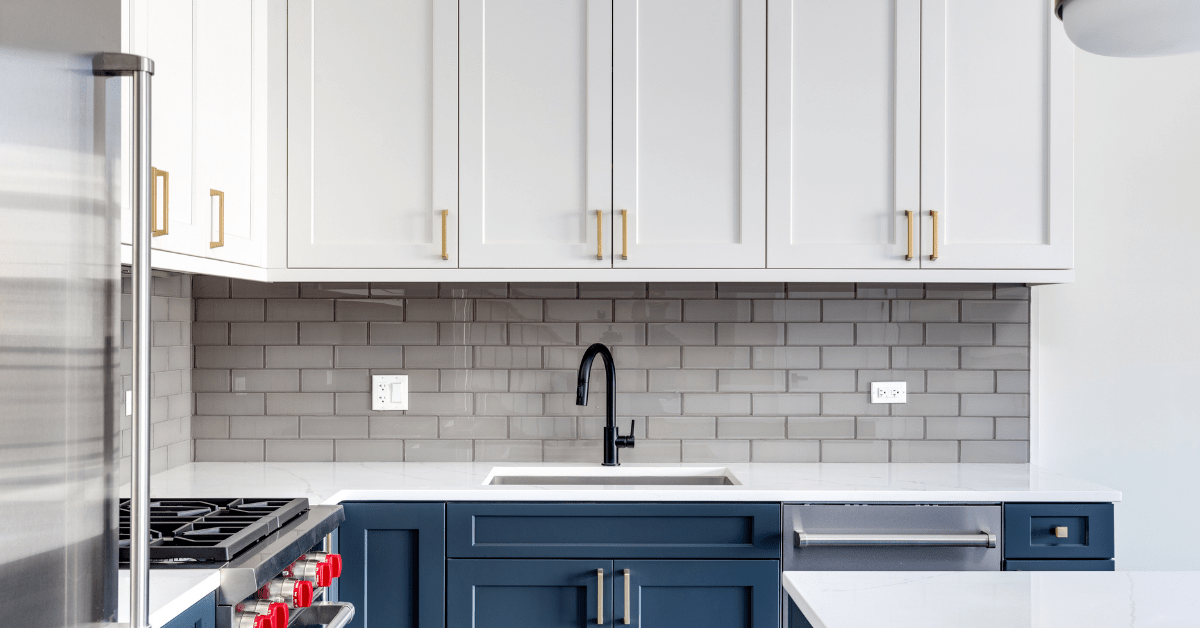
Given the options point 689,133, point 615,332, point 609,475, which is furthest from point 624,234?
point 609,475

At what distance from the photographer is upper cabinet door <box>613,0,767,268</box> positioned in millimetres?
2311

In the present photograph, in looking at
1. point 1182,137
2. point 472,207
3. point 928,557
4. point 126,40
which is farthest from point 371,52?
point 1182,137

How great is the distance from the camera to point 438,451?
2.65 meters

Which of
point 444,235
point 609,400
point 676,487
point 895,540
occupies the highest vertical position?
point 444,235

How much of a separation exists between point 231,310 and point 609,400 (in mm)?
1226

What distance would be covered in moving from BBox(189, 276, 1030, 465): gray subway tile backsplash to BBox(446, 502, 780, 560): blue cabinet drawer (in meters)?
0.52

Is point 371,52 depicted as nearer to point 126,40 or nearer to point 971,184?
point 126,40

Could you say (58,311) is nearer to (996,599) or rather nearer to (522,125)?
(996,599)

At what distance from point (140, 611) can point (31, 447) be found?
0.28m

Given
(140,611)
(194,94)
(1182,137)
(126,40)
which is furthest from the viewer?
(1182,137)

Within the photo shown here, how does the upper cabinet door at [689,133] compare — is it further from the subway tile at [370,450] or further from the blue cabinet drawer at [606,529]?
the subway tile at [370,450]

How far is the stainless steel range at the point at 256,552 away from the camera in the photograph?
1.43 metres

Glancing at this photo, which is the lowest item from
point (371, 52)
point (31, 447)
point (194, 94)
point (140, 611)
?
point (140, 611)

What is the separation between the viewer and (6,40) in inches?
30.7
